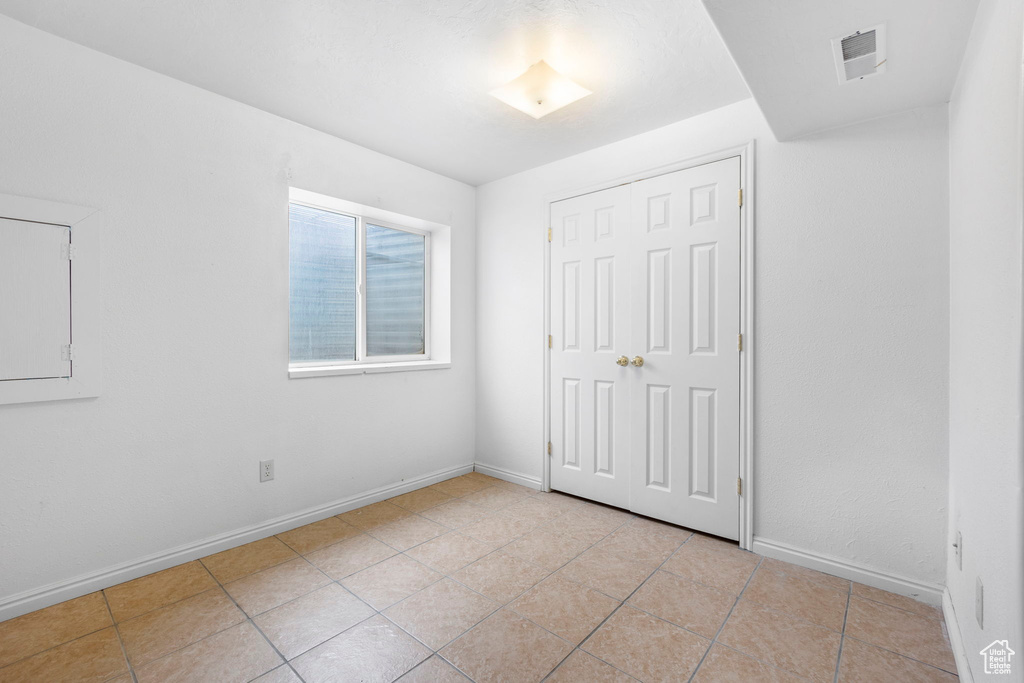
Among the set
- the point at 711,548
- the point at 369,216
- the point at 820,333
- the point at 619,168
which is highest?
the point at 619,168

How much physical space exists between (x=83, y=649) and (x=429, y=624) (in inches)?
48.3

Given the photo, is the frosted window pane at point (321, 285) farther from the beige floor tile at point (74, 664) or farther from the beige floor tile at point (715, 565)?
the beige floor tile at point (715, 565)

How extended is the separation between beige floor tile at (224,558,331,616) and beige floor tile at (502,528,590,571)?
951 millimetres

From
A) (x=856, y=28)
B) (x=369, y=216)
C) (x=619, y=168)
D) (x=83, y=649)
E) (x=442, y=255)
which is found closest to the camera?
(x=856, y=28)

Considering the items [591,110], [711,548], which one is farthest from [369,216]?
[711,548]

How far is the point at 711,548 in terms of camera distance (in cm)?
244

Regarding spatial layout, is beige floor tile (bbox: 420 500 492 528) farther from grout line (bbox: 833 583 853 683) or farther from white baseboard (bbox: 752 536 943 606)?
grout line (bbox: 833 583 853 683)

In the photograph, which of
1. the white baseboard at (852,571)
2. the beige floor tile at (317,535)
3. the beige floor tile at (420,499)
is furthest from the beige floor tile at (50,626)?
the white baseboard at (852,571)

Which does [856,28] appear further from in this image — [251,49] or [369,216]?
[369,216]

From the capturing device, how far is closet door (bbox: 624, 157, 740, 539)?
2484 millimetres

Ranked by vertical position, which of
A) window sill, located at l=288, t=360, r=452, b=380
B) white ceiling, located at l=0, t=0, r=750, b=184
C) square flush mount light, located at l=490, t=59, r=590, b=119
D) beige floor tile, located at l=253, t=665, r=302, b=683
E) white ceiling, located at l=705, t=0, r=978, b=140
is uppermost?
white ceiling, located at l=0, t=0, r=750, b=184

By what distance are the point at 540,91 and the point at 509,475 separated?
8.68 ft

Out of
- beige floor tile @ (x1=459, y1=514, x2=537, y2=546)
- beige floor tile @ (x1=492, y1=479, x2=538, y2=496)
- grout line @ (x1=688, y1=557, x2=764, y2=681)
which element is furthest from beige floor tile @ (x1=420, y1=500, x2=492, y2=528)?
grout line @ (x1=688, y1=557, x2=764, y2=681)

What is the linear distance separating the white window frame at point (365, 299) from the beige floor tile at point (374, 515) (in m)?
0.90
